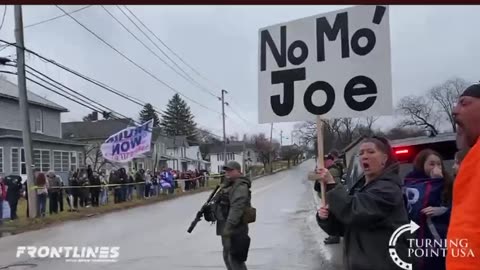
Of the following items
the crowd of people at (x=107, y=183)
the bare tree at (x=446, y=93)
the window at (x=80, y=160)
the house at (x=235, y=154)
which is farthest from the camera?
the crowd of people at (x=107, y=183)

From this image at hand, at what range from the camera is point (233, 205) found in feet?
18.4

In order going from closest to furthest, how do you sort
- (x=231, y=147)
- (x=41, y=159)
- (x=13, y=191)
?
1. (x=231, y=147)
2. (x=41, y=159)
3. (x=13, y=191)

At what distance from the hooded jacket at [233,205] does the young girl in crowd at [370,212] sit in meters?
2.39

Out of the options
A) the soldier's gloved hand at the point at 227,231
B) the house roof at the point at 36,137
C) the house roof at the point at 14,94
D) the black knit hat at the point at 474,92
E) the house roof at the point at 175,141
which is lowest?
the soldier's gloved hand at the point at 227,231

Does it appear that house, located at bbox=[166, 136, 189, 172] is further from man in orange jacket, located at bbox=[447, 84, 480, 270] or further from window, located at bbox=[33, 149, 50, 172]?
man in orange jacket, located at bbox=[447, 84, 480, 270]

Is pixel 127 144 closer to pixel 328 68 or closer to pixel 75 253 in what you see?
pixel 75 253

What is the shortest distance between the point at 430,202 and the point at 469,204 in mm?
2557

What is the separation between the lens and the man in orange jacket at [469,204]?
145 centimetres

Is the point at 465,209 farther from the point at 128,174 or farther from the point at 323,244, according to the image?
the point at 323,244

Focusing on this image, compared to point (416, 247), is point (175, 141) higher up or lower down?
higher up

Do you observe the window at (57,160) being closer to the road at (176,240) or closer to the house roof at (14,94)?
the house roof at (14,94)

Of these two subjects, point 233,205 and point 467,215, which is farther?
point 233,205

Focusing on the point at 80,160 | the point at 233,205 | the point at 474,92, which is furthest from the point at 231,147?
the point at 474,92

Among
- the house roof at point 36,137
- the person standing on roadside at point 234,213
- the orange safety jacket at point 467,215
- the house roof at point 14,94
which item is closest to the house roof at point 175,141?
the house roof at point 36,137
